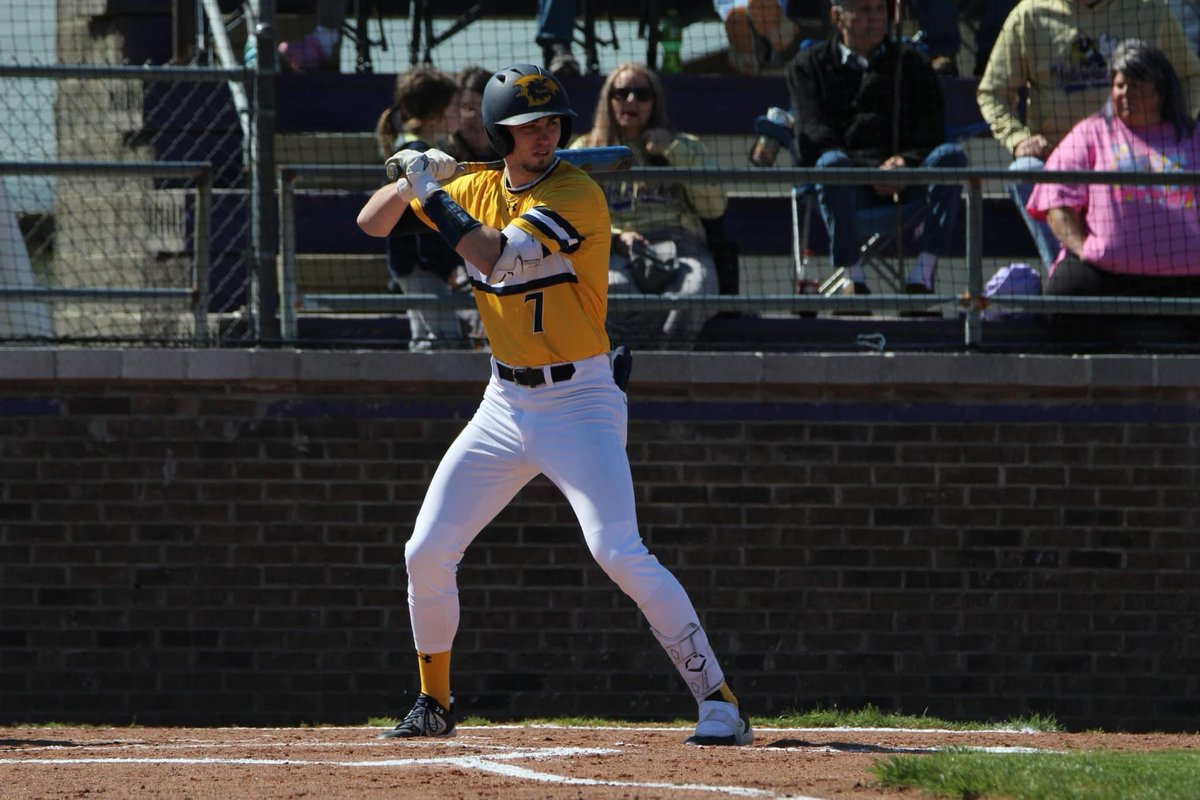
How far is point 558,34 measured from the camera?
10070 millimetres

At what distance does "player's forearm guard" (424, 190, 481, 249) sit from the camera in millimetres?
5477

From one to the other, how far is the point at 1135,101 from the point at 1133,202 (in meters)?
0.49

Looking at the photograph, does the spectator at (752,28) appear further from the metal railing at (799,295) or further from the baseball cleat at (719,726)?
the baseball cleat at (719,726)

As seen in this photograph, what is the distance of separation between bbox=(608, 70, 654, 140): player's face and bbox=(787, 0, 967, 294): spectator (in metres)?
1.02

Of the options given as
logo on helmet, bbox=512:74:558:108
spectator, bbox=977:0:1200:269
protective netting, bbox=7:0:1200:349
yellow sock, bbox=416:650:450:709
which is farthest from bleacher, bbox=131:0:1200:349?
logo on helmet, bbox=512:74:558:108

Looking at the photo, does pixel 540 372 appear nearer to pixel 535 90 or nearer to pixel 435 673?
pixel 535 90

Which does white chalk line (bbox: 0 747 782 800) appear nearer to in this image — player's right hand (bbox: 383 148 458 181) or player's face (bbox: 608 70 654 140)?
player's right hand (bbox: 383 148 458 181)

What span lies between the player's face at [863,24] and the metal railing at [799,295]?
1277 mm

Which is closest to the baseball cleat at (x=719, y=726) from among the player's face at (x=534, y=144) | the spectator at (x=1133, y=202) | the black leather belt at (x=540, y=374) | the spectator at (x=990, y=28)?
the black leather belt at (x=540, y=374)

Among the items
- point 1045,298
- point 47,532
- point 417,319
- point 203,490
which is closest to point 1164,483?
point 1045,298

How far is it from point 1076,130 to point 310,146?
4204 mm

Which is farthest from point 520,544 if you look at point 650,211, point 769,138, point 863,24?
point 863,24

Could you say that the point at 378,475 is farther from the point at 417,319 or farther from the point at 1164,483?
the point at 1164,483

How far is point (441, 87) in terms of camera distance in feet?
27.9
